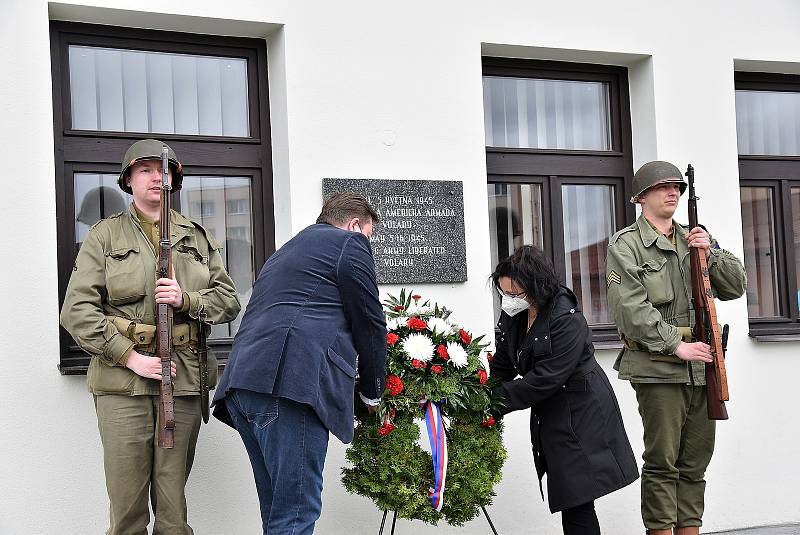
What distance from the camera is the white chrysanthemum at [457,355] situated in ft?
14.9

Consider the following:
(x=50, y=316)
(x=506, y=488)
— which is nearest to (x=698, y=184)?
(x=506, y=488)

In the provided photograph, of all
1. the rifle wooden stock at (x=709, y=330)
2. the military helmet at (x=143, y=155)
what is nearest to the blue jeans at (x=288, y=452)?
the military helmet at (x=143, y=155)

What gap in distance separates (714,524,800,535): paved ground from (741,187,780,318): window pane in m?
1.39

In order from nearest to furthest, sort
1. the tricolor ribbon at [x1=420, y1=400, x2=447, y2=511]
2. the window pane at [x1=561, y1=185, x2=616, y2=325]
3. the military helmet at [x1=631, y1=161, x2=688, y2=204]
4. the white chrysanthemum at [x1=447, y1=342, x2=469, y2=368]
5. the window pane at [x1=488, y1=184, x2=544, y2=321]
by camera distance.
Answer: the tricolor ribbon at [x1=420, y1=400, x2=447, y2=511] < the white chrysanthemum at [x1=447, y1=342, x2=469, y2=368] < the military helmet at [x1=631, y1=161, x2=688, y2=204] < the window pane at [x1=488, y1=184, x2=544, y2=321] < the window pane at [x1=561, y1=185, x2=616, y2=325]

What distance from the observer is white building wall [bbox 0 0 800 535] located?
16.2ft

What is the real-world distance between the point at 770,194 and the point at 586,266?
1478 millimetres

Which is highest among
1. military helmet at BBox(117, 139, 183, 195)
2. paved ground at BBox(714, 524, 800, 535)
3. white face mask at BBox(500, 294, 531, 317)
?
military helmet at BBox(117, 139, 183, 195)

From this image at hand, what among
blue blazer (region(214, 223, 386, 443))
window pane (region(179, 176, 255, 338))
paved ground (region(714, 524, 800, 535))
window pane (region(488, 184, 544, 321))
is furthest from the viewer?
window pane (region(488, 184, 544, 321))

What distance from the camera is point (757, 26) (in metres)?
6.71

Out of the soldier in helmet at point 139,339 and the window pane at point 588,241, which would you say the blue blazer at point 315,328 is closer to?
the soldier in helmet at point 139,339

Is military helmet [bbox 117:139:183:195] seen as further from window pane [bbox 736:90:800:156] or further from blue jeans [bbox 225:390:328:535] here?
window pane [bbox 736:90:800:156]

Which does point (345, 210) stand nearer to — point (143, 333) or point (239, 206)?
point (143, 333)

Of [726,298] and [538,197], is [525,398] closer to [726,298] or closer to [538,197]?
[726,298]

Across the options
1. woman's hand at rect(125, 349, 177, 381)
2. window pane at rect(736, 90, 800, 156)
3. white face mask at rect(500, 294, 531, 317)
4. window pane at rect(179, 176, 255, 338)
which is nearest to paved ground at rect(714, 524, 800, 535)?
window pane at rect(736, 90, 800, 156)
